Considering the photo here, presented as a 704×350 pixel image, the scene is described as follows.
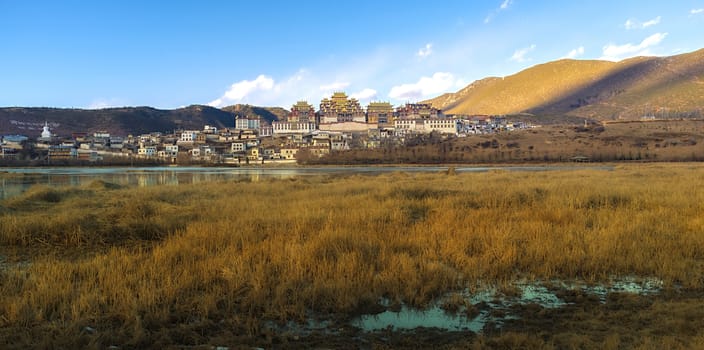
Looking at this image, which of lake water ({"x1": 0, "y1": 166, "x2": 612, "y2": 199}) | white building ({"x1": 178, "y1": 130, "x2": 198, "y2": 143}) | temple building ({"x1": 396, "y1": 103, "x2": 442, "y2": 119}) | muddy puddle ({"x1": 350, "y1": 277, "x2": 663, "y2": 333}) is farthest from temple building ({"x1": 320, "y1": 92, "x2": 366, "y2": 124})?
muddy puddle ({"x1": 350, "y1": 277, "x2": 663, "y2": 333})

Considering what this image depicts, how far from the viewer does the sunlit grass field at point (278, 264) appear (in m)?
5.22

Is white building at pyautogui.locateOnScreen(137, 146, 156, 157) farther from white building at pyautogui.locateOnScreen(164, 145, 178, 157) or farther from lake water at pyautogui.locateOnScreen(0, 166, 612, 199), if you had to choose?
lake water at pyautogui.locateOnScreen(0, 166, 612, 199)

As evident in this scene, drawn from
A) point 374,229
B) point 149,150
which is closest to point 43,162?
point 149,150

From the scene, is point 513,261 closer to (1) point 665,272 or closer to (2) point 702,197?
(1) point 665,272

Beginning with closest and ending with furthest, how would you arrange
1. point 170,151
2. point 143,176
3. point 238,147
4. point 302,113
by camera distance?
1. point 143,176
2. point 170,151
3. point 238,147
4. point 302,113

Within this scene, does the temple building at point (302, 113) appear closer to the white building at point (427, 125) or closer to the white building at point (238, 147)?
the white building at point (427, 125)

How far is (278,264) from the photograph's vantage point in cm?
740

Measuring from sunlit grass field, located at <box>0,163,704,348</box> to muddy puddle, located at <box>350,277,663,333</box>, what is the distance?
235mm

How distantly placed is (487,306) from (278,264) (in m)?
3.31

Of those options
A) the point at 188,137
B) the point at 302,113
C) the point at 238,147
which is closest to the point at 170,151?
the point at 238,147

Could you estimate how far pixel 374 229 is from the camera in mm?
10727

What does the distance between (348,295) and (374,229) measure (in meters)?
4.78

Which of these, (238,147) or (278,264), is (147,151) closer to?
(238,147)

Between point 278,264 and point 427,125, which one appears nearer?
point 278,264
